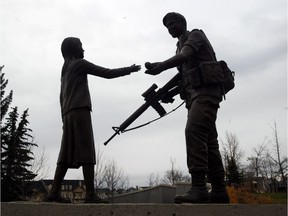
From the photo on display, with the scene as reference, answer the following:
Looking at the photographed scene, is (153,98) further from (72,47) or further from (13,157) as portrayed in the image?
(13,157)

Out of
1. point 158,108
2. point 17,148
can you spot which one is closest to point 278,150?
point 17,148

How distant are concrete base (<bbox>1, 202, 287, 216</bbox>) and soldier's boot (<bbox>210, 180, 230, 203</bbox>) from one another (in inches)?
25.2

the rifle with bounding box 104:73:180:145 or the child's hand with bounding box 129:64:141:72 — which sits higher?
the child's hand with bounding box 129:64:141:72

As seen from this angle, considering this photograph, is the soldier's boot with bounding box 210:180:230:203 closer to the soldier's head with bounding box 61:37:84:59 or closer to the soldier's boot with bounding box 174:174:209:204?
the soldier's boot with bounding box 174:174:209:204

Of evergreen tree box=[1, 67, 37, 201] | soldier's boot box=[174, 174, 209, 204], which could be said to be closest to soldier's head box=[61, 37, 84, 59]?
soldier's boot box=[174, 174, 209, 204]

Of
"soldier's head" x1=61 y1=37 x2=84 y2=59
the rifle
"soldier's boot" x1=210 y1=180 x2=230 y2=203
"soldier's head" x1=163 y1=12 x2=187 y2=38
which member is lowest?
"soldier's boot" x1=210 y1=180 x2=230 y2=203

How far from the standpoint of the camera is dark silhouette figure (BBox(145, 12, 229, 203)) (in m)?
4.11

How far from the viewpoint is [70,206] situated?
368cm

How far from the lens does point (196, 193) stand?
403 cm

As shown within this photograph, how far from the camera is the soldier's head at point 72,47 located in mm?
4922

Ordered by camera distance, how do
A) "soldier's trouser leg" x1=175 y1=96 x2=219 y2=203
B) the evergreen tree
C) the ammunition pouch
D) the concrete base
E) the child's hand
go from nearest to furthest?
the concrete base → "soldier's trouser leg" x1=175 y1=96 x2=219 y2=203 → the ammunition pouch → the child's hand → the evergreen tree

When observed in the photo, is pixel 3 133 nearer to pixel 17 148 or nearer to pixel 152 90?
pixel 17 148

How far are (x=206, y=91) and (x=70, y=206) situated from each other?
211 cm

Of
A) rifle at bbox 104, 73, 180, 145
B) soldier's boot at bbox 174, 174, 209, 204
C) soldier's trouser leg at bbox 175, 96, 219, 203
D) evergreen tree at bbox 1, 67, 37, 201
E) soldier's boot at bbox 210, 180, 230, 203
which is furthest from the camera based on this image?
evergreen tree at bbox 1, 67, 37, 201
